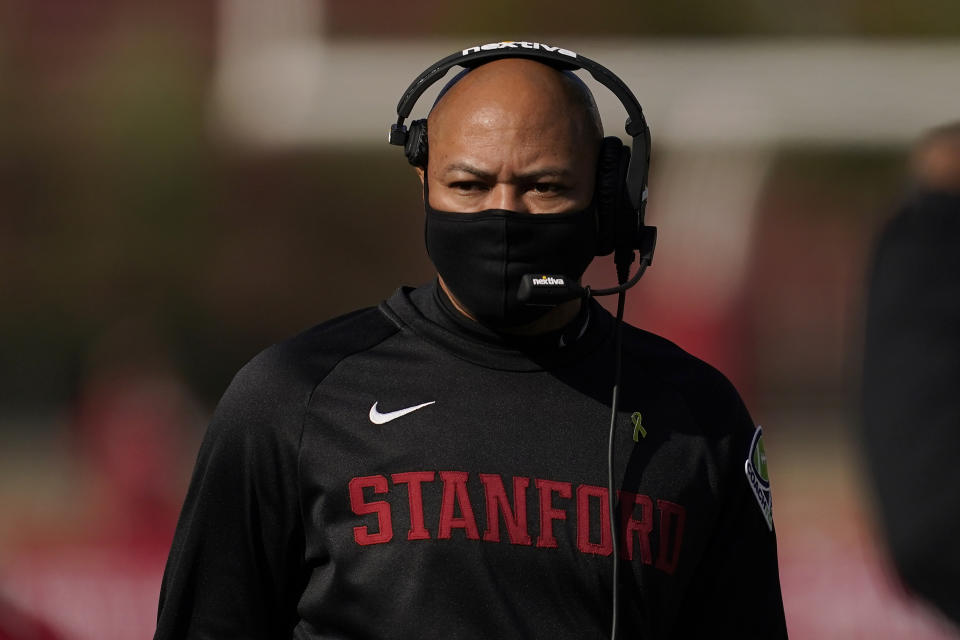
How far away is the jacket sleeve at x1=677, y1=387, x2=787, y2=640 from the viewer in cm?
243

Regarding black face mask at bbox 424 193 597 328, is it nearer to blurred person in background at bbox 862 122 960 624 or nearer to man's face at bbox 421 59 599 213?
man's face at bbox 421 59 599 213

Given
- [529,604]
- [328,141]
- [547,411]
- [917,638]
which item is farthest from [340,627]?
[328,141]

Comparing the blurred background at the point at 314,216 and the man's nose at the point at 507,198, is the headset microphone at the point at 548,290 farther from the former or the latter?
the blurred background at the point at 314,216

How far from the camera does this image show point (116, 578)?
520 cm

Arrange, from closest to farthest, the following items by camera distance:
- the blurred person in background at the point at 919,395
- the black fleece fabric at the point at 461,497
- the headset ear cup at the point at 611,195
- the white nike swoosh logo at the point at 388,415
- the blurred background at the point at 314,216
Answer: the blurred person in background at the point at 919,395 < the black fleece fabric at the point at 461,497 < the white nike swoosh logo at the point at 388,415 < the headset ear cup at the point at 611,195 < the blurred background at the point at 314,216

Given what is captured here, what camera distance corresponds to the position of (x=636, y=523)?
231 cm

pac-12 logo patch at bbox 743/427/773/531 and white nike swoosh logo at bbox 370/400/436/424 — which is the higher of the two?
white nike swoosh logo at bbox 370/400/436/424

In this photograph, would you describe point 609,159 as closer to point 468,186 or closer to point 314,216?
point 468,186

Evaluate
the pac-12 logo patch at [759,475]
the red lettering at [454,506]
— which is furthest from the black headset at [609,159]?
the red lettering at [454,506]

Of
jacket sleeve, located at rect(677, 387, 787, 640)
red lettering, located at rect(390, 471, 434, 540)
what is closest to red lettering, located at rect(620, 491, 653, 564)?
jacket sleeve, located at rect(677, 387, 787, 640)

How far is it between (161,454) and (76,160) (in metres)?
5.57

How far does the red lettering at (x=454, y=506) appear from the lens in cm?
225

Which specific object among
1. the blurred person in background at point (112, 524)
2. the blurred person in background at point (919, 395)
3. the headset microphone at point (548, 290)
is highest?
the blurred person in background at point (919, 395)

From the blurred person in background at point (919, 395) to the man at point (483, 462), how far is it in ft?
3.09
